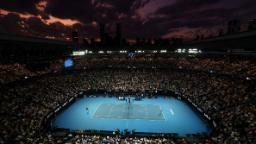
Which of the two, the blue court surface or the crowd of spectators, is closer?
the crowd of spectators

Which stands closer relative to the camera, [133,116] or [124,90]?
[133,116]

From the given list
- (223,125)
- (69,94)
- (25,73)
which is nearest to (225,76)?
(223,125)

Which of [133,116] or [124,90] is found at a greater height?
[124,90]

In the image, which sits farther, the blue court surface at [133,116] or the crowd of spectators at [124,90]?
the blue court surface at [133,116]

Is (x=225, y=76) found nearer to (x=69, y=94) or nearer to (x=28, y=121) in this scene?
(x=69, y=94)
